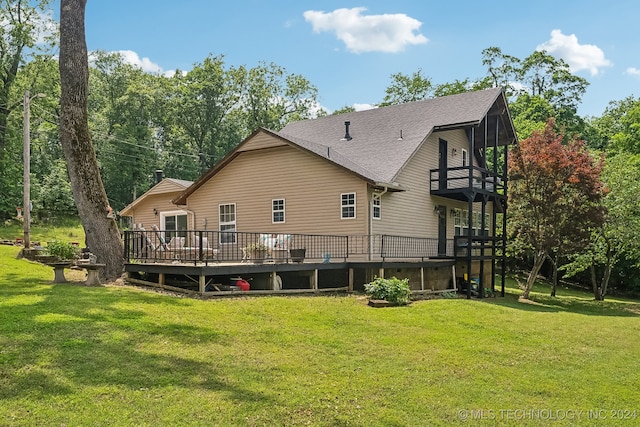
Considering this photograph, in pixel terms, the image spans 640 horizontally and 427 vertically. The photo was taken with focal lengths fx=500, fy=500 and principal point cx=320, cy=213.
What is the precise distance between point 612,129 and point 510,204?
30503 millimetres

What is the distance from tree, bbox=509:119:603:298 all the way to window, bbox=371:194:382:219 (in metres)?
5.58

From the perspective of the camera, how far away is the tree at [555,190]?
17516 millimetres

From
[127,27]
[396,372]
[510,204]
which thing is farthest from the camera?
[127,27]

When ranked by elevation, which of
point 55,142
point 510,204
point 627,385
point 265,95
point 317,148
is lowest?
point 627,385

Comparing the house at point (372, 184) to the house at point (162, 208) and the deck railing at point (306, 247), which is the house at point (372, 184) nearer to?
the deck railing at point (306, 247)

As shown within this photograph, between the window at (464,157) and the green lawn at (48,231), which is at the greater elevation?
the window at (464,157)

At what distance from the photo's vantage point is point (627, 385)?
7.04 meters

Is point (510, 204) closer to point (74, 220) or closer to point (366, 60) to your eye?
point (366, 60)

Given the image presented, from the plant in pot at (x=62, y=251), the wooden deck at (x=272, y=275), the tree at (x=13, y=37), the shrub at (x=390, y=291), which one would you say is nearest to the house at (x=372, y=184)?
the wooden deck at (x=272, y=275)

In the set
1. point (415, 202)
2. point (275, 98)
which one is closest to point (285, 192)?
point (415, 202)

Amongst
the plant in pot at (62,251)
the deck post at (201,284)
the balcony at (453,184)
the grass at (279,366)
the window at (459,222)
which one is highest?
the balcony at (453,184)

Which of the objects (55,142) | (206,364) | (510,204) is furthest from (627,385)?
(55,142)

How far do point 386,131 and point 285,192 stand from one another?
4.94m

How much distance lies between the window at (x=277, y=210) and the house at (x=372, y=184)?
0.04 m
